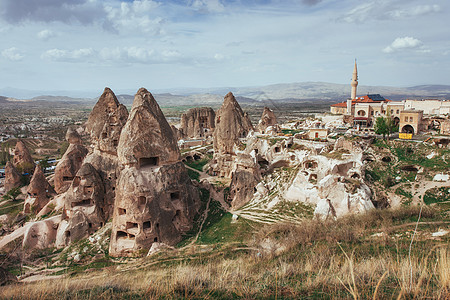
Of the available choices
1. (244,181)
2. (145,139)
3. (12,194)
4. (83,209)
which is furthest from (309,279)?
(12,194)

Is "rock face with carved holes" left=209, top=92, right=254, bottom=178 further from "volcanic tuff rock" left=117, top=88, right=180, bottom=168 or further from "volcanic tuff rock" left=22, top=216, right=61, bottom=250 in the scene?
"volcanic tuff rock" left=22, top=216, right=61, bottom=250

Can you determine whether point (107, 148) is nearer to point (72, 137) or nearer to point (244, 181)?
point (72, 137)

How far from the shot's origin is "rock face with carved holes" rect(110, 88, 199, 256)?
18.7 meters

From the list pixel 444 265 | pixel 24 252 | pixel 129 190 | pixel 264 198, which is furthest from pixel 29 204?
pixel 444 265

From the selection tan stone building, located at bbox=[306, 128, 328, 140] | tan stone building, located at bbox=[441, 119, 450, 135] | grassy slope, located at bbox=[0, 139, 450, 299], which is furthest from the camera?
tan stone building, located at bbox=[306, 128, 328, 140]

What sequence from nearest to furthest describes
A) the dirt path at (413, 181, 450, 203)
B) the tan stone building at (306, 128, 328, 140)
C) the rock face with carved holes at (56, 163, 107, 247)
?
the dirt path at (413, 181, 450, 203) → the rock face with carved holes at (56, 163, 107, 247) → the tan stone building at (306, 128, 328, 140)

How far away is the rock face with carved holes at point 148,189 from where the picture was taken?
1872 cm

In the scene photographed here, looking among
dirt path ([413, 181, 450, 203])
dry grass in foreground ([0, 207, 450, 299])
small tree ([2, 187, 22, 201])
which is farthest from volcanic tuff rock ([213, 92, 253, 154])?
small tree ([2, 187, 22, 201])

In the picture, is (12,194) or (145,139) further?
(12,194)

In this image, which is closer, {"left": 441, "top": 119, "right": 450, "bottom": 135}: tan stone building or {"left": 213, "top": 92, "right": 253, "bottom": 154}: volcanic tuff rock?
{"left": 441, "top": 119, "right": 450, "bottom": 135}: tan stone building

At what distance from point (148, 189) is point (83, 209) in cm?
674

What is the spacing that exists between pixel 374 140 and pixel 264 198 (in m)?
13.5

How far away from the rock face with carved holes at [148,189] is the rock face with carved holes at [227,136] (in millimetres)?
10825

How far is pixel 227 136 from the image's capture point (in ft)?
118
